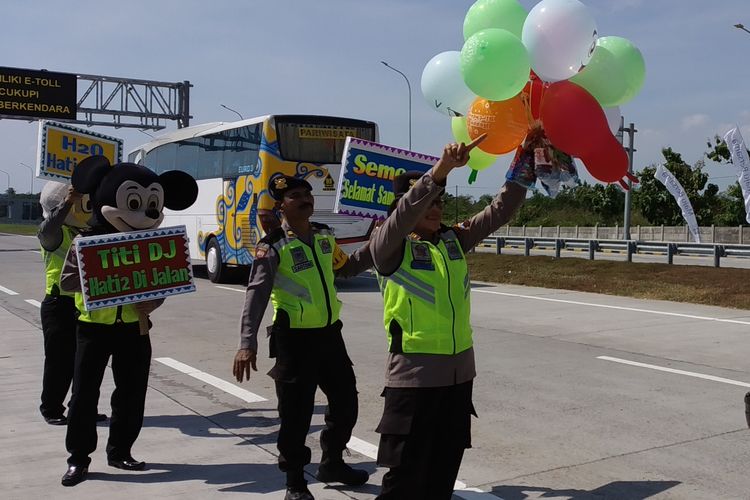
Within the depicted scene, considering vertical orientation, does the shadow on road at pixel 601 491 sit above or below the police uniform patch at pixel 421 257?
below

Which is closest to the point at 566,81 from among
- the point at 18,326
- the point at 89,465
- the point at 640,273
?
the point at 89,465

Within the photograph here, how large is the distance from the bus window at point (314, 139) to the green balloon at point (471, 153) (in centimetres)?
1198

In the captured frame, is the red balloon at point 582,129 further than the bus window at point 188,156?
No

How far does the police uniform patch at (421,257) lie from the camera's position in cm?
344

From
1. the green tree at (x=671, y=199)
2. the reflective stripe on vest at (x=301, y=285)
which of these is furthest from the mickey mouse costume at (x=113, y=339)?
the green tree at (x=671, y=199)

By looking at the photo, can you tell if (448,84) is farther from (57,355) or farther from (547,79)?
(57,355)

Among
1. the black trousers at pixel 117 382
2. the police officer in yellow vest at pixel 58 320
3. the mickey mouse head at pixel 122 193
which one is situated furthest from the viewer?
the police officer in yellow vest at pixel 58 320

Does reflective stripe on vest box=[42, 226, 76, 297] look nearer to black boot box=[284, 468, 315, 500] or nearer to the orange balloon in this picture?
black boot box=[284, 468, 315, 500]

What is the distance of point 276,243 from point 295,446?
1071mm

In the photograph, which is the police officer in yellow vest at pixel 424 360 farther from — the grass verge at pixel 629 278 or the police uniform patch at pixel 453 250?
the grass verge at pixel 629 278

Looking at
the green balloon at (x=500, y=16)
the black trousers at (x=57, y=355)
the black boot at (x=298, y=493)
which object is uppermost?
the green balloon at (x=500, y=16)

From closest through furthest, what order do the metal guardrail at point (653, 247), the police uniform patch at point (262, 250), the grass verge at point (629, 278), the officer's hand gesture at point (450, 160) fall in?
the officer's hand gesture at point (450, 160), the police uniform patch at point (262, 250), the grass verge at point (629, 278), the metal guardrail at point (653, 247)

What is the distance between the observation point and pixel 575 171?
393 centimetres

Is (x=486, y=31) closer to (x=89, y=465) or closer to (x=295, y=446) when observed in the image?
(x=295, y=446)
